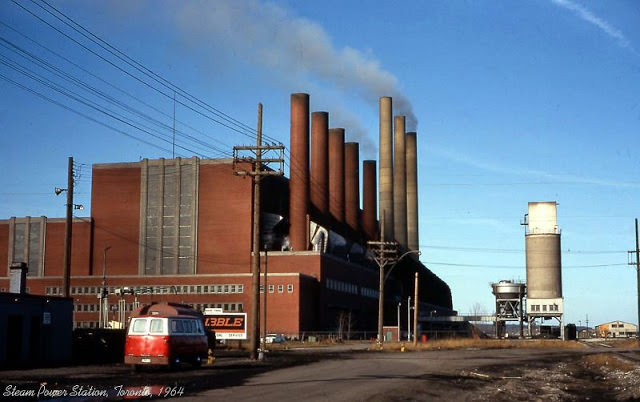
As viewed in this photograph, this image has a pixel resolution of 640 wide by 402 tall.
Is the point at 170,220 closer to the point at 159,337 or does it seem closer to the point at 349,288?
the point at 349,288

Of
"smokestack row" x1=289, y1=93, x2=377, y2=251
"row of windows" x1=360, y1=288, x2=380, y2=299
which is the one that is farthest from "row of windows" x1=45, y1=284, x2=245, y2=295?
"row of windows" x1=360, y1=288, x2=380, y2=299

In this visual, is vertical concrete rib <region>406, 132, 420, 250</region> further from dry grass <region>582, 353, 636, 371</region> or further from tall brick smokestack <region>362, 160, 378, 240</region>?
dry grass <region>582, 353, 636, 371</region>

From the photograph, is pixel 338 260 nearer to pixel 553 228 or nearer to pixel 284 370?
pixel 553 228

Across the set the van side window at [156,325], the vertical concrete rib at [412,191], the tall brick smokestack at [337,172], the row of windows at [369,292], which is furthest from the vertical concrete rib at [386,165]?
the van side window at [156,325]

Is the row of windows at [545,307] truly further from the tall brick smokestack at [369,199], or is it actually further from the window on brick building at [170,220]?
the window on brick building at [170,220]

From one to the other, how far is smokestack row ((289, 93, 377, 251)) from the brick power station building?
18cm

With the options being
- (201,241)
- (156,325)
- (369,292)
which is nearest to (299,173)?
(201,241)

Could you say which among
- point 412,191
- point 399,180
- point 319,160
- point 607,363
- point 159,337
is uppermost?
point 399,180

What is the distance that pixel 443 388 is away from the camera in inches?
1056

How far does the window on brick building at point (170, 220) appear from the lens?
10619 cm

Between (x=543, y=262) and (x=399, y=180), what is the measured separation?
3787cm

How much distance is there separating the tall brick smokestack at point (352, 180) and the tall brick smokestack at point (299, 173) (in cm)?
2225

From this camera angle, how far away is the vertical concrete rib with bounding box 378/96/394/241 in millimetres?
129750

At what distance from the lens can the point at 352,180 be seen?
131125 millimetres
